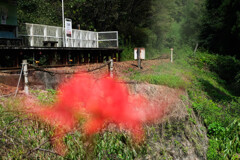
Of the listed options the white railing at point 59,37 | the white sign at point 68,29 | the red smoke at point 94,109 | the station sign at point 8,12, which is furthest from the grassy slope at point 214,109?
the station sign at point 8,12

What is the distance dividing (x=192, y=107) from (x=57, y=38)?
37.3ft

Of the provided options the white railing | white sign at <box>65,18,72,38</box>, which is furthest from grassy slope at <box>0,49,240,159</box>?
white sign at <box>65,18,72,38</box>

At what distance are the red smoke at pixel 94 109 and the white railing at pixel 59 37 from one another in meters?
6.83

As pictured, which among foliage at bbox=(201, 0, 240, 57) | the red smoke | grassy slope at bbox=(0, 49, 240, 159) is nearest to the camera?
grassy slope at bbox=(0, 49, 240, 159)

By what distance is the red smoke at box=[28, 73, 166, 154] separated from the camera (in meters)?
6.91

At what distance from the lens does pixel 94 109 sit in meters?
8.25

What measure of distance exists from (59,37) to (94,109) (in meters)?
11.1

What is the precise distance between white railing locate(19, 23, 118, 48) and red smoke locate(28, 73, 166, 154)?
6.83m

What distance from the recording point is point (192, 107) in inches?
385

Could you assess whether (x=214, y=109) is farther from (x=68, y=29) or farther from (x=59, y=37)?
(x=59, y=37)

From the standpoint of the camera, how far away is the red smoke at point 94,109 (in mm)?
6906

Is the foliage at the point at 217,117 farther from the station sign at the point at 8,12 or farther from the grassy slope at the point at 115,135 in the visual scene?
the station sign at the point at 8,12

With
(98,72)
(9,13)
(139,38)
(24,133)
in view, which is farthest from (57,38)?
(24,133)

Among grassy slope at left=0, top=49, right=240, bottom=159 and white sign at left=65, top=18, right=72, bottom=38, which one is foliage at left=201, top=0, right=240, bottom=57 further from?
white sign at left=65, top=18, right=72, bottom=38
